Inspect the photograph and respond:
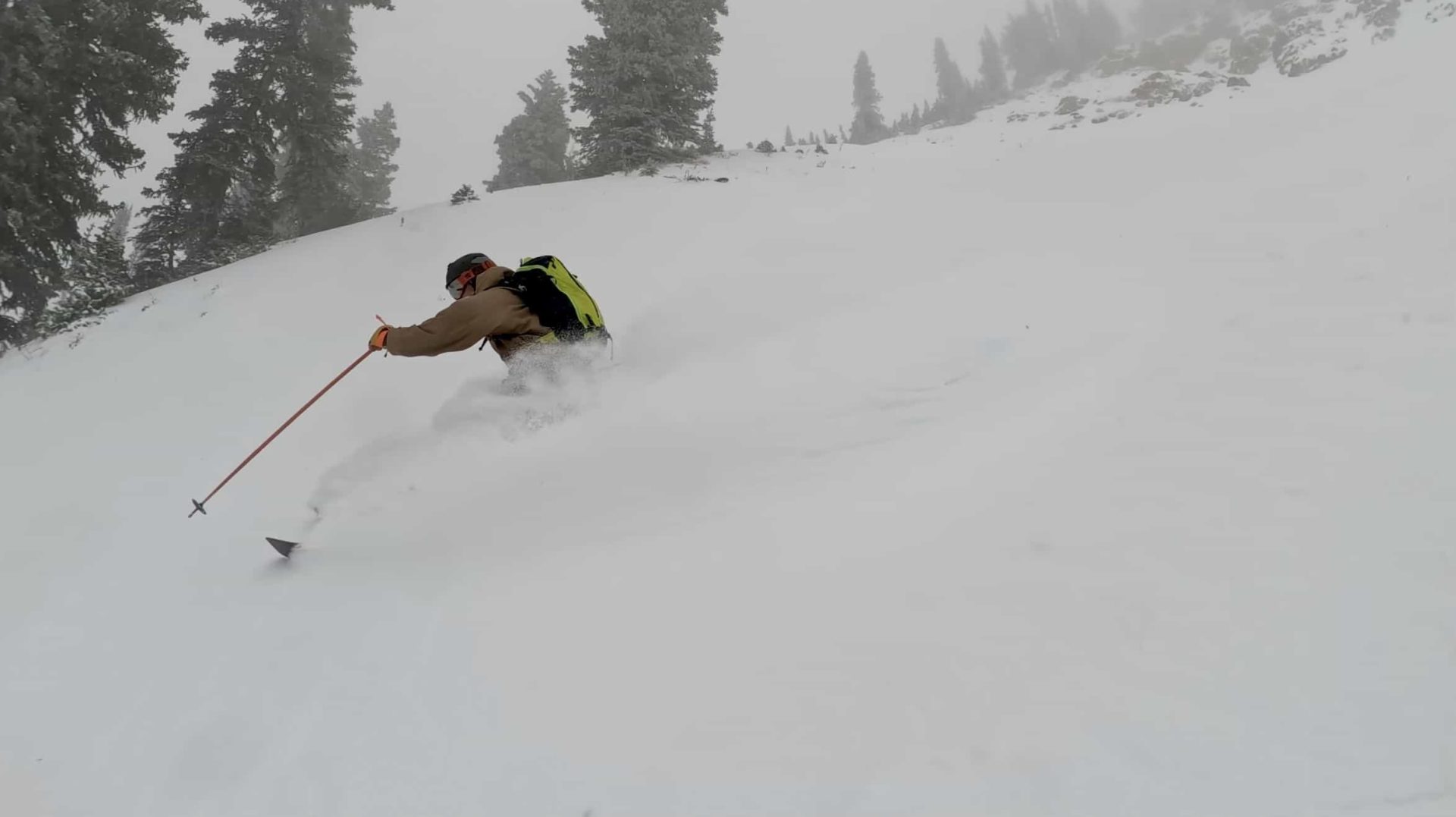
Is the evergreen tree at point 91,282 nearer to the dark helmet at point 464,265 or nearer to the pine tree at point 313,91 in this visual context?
the pine tree at point 313,91

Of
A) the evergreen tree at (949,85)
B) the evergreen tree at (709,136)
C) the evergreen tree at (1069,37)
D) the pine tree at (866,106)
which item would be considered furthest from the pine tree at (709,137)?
the evergreen tree at (1069,37)

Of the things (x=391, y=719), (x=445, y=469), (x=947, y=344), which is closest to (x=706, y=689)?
(x=391, y=719)

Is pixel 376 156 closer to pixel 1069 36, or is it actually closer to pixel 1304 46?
pixel 1304 46

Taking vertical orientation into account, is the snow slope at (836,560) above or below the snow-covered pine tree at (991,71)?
below

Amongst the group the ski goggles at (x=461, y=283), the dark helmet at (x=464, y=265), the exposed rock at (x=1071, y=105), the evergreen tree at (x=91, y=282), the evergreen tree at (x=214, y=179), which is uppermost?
the exposed rock at (x=1071, y=105)

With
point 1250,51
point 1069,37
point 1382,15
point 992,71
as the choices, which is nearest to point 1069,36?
point 1069,37

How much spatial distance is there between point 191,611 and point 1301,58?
6573cm

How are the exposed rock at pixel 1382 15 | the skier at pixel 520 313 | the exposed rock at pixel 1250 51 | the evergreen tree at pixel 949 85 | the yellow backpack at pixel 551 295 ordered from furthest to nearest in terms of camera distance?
the evergreen tree at pixel 949 85 < the exposed rock at pixel 1250 51 < the exposed rock at pixel 1382 15 < the yellow backpack at pixel 551 295 < the skier at pixel 520 313

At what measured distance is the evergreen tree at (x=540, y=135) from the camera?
107 feet

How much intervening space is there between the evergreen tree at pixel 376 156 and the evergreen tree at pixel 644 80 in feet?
62.8

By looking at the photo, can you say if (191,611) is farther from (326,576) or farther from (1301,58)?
(1301,58)

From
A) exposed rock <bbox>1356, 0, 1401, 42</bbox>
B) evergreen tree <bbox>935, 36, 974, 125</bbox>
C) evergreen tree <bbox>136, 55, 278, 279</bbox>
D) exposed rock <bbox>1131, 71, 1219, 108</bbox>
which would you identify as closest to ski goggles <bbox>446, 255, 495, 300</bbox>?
evergreen tree <bbox>136, 55, 278, 279</bbox>

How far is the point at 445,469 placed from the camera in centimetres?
496

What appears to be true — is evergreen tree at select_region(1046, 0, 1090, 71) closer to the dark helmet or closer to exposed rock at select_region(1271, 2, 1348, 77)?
exposed rock at select_region(1271, 2, 1348, 77)
